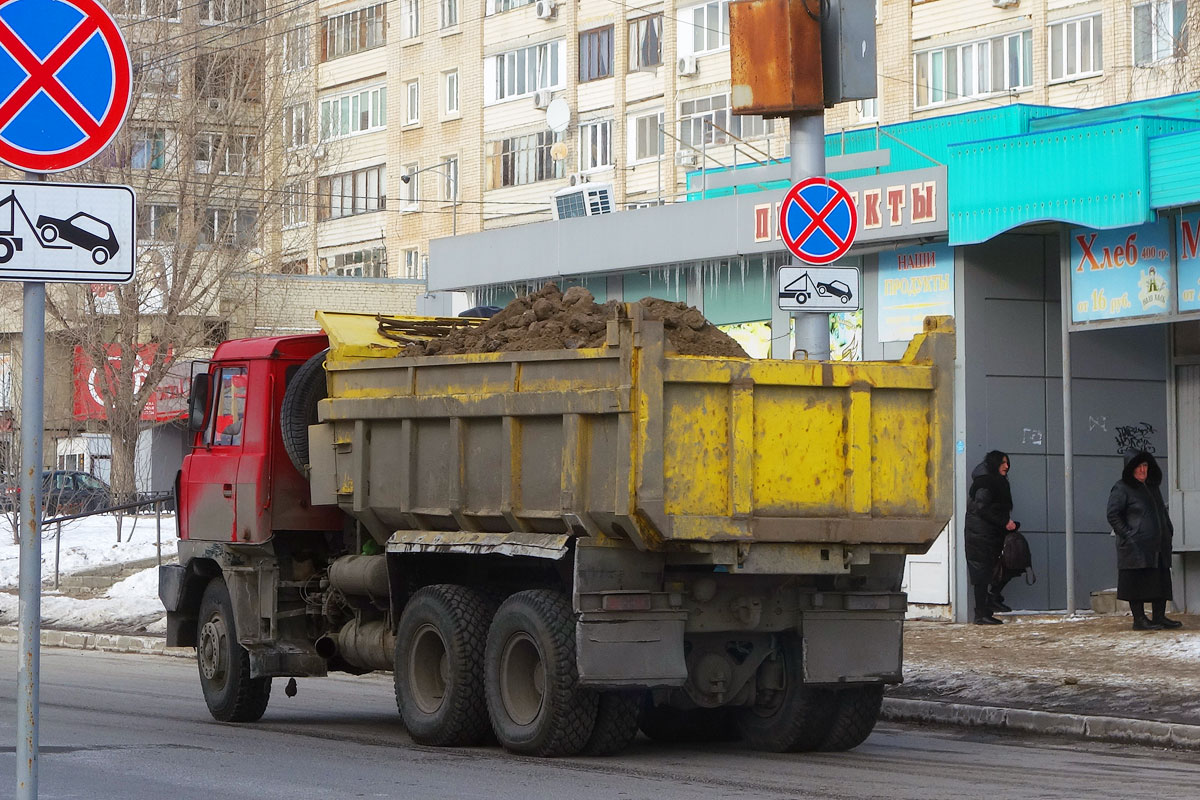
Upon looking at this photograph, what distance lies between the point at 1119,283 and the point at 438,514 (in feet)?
29.5

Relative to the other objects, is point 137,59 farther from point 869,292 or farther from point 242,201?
point 869,292

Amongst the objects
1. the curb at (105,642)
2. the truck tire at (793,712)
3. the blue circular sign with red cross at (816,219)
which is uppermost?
the blue circular sign with red cross at (816,219)

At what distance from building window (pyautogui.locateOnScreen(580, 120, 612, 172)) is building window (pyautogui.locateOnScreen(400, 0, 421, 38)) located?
943cm

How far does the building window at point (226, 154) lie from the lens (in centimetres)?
4541

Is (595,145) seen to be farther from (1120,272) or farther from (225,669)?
(225,669)

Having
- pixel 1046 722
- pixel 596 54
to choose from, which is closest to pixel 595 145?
pixel 596 54

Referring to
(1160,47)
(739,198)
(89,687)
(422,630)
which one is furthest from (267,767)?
(1160,47)

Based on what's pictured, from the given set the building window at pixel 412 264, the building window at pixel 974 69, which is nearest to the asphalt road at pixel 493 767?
the building window at pixel 974 69

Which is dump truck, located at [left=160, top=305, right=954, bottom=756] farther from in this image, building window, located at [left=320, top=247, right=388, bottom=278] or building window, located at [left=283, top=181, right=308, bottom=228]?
building window, located at [left=320, top=247, right=388, bottom=278]

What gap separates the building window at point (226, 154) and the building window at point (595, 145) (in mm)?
10570

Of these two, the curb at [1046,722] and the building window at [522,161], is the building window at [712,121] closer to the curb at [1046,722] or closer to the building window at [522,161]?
the building window at [522,161]

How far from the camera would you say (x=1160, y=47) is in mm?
40219

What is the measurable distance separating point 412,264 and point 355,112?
5980mm

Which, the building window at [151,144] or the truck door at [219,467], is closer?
the truck door at [219,467]
